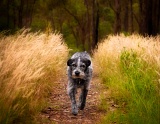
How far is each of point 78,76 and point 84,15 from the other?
34.9 metres

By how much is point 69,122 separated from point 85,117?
1.75ft

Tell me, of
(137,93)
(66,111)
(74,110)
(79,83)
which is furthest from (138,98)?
(66,111)

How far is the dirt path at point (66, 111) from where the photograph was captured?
712 cm

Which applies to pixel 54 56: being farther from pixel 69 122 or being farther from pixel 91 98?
pixel 69 122

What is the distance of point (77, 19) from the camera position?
41.2 meters

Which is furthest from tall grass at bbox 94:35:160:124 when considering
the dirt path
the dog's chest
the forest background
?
the forest background

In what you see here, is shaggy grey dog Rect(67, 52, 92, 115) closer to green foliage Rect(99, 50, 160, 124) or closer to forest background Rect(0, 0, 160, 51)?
green foliage Rect(99, 50, 160, 124)

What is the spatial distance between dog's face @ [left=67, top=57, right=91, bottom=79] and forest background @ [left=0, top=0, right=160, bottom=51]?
12640 millimetres

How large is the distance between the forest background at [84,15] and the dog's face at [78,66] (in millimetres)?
12640

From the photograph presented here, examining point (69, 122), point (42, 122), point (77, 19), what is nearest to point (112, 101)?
point (69, 122)

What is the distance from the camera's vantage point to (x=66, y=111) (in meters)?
7.78

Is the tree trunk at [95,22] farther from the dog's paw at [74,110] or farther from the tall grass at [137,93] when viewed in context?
the dog's paw at [74,110]

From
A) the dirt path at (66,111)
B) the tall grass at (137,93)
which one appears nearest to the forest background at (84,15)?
the dirt path at (66,111)

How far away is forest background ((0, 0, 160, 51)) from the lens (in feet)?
73.2
